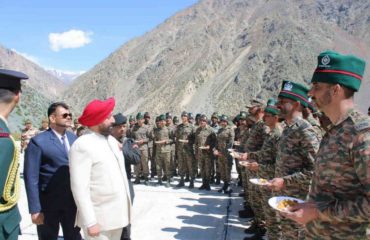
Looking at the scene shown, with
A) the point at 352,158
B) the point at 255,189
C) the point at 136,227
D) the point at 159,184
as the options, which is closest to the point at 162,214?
the point at 136,227

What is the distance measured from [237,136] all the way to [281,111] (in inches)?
257

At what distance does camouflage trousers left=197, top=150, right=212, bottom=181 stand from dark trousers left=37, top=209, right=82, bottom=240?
6144 mm

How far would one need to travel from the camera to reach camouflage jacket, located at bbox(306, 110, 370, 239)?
192 centimetres

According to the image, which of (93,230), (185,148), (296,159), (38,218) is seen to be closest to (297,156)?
(296,159)

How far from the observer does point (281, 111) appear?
12.7 ft

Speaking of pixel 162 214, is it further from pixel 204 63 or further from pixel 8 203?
pixel 204 63

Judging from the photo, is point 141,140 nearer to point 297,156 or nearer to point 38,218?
point 38,218

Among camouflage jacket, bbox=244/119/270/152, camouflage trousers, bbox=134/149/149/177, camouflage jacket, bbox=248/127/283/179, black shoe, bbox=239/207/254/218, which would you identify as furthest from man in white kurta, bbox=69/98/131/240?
camouflage trousers, bbox=134/149/149/177

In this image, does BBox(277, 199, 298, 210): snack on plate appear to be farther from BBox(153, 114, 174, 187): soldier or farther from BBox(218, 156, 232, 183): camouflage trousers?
BBox(153, 114, 174, 187): soldier

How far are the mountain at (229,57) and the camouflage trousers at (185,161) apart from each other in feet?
128

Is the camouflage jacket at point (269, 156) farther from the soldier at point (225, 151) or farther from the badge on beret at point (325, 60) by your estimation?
the soldier at point (225, 151)

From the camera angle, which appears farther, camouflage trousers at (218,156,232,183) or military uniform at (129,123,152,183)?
military uniform at (129,123,152,183)

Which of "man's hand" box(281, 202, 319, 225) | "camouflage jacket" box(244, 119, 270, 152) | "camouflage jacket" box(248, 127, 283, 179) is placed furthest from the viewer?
"camouflage jacket" box(244, 119, 270, 152)

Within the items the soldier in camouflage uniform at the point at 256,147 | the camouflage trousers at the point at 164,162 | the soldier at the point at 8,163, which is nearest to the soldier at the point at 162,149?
the camouflage trousers at the point at 164,162
